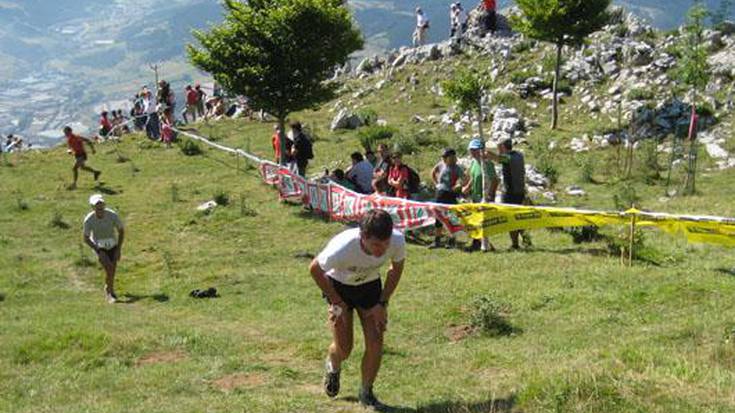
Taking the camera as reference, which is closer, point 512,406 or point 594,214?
point 512,406

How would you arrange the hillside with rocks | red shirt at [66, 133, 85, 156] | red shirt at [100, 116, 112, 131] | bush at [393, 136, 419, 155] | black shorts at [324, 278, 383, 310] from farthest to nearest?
1. red shirt at [100, 116, 112, 131]
2. bush at [393, 136, 419, 155]
3. the hillside with rocks
4. red shirt at [66, 133, 85, 156]
5. black shorts at [324, 278, 383, 310]

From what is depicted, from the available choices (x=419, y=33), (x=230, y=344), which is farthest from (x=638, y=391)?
(x=419, y=33)

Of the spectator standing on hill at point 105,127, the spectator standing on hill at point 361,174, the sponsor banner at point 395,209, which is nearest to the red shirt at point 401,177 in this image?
the sponsor banner at point 395,209

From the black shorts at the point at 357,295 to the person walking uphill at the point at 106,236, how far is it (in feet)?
26.0

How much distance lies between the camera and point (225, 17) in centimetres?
2220

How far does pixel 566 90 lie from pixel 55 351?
86.2 ft

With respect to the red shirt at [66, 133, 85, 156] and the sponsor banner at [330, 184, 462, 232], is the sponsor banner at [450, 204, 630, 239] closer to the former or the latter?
the sponsor banner at [330, 184, 462, 232]

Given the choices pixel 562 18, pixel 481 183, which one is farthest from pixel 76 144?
pixel 562 18

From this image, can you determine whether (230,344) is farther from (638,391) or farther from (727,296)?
(727,296)

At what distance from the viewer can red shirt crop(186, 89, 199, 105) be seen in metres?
37.7

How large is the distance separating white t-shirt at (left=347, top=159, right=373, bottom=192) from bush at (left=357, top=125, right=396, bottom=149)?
9058 millimetres

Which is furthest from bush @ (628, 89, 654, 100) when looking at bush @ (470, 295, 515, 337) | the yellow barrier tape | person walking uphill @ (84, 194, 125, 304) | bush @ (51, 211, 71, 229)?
person walking uphill @ (84, 194, 125, 304)

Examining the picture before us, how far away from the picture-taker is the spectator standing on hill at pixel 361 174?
18.5m

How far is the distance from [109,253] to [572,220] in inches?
325
